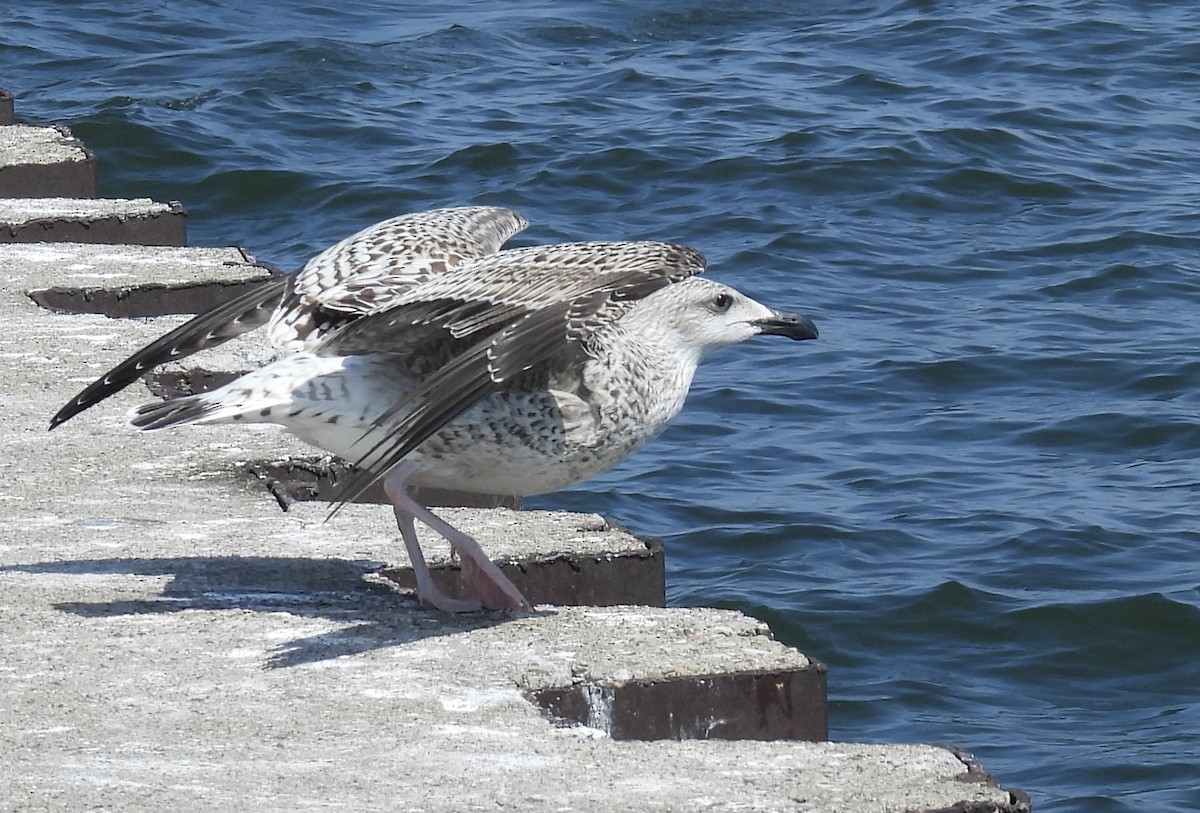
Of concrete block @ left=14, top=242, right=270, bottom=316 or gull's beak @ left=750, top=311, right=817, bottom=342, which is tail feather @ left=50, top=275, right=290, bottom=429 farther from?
concrete block @ left=14, top=242, right=270, bottom=316

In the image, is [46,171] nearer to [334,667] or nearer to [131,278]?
[131,278]

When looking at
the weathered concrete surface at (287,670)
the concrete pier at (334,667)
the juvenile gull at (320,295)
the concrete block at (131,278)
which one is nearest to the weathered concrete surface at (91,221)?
the concrete block at (131,278)

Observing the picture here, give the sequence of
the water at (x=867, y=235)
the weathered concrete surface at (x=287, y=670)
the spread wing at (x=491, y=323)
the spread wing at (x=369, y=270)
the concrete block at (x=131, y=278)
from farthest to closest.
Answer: the water at (x=867, y=235)
the concrete block at (x=131, y=278)
the spread wing at (x=369, y=270)
the spread wing at (x=491, y=323)
the weathered concrete surface at (x=287, y=670)

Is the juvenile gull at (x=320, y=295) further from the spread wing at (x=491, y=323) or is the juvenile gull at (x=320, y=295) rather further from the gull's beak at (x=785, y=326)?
the gull's beak at (x=785, y=326)

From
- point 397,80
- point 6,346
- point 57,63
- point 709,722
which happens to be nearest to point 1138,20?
point 397,80

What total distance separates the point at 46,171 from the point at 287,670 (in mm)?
4489

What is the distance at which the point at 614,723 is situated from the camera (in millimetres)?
3846

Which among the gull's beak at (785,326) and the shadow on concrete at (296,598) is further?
the gull's beak at (785,326)

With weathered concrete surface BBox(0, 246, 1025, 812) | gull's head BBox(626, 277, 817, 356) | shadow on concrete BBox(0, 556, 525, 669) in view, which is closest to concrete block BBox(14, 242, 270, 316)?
weathered concrete surface BBox(0, 246, 1025, 812)

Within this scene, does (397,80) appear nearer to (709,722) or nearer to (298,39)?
(298,39)

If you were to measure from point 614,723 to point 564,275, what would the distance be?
3.39 feet

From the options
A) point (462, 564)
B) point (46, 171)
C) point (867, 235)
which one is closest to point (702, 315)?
point (462, 564)

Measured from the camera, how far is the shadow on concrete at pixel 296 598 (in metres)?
4.16

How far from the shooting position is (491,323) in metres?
4.24
